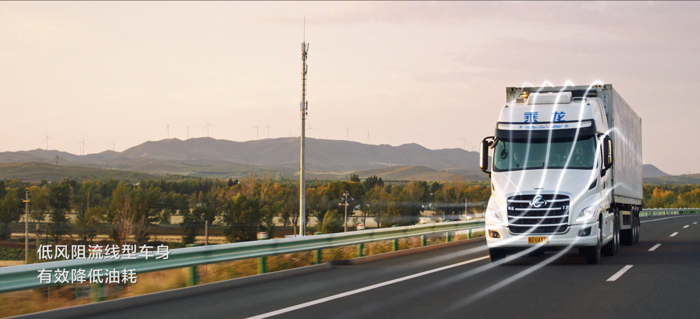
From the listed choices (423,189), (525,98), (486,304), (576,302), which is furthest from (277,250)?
(423,189)

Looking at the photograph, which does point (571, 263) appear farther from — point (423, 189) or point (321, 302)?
point (423, 189)

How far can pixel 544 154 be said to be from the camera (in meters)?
14.5

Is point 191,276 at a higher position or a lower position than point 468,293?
higher

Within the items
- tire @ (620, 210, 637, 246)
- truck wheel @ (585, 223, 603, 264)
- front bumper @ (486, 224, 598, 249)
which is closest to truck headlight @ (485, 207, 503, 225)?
front bumper @ (486, 224, 598, 249)

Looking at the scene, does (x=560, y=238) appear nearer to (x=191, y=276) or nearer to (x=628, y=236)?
(x=628, y=236)

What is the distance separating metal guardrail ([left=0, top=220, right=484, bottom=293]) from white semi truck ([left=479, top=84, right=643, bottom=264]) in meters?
3.37

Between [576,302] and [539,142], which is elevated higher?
[539,142]

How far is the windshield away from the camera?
14.3 meters

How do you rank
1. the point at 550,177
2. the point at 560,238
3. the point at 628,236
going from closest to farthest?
the point at 560,238 < the point at 550,177 < the point at 628,236

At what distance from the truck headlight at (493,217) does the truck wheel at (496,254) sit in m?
0.79

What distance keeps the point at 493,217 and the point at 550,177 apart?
4.74ft

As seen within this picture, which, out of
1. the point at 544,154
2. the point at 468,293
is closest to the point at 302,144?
the point at 544,154

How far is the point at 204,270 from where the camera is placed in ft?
42.9

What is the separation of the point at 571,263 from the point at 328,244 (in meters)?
5.33
